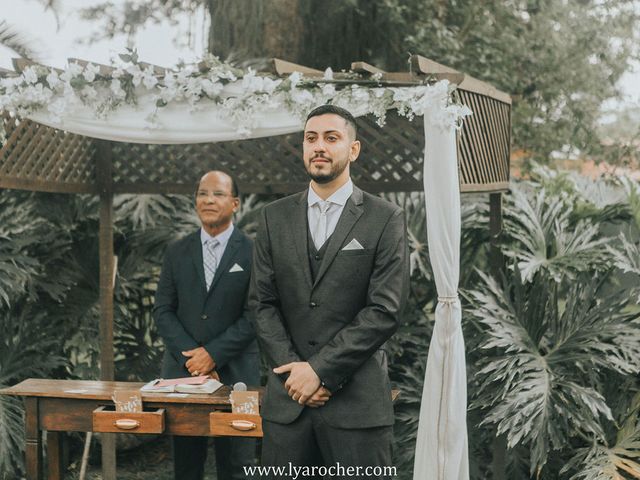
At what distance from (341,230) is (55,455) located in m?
2.39

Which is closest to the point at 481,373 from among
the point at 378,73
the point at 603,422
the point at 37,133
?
the point at 603,422

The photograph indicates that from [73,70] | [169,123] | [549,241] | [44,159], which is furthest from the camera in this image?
[549,241]

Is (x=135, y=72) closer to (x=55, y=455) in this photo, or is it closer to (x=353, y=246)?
(x=353, y=246)

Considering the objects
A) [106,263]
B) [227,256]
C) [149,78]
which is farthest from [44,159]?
[227,256]

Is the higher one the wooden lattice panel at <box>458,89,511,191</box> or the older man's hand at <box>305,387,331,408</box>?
the wooden lattice panel at <box>458,89,511,191</box>

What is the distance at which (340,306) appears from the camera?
381 centimetres

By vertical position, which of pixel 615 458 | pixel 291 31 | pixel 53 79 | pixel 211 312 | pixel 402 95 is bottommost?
pixel 615 458

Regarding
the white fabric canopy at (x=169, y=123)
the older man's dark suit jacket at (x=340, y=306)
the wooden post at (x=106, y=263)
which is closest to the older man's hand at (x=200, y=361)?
the older man's dark suit jacket at (x=340, y=306)

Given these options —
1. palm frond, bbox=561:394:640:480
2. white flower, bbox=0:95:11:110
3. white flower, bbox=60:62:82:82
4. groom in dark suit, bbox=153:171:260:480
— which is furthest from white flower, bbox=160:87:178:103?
palm frond, bbox=561:394:640:480

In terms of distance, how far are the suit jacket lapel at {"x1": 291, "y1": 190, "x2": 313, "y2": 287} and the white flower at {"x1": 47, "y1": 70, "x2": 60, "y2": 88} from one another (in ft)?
7.35

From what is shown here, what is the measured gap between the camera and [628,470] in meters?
5.21

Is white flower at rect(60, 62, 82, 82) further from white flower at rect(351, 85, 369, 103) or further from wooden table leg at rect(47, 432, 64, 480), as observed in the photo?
wooden table leg at rect(47, 432, 64, 480)

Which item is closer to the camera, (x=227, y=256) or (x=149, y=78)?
(x=227, y=256)

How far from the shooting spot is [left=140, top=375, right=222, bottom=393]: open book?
4.65 meters
